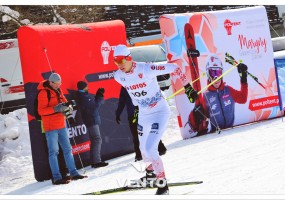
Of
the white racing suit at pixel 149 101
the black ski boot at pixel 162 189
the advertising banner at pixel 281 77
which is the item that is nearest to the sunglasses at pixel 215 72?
the advertising banner at pixel 281 77

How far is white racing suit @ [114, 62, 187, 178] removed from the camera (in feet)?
17.6

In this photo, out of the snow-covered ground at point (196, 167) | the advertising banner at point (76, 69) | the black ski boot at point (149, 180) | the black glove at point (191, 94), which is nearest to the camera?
the snow-covered ground at point (196, 167)

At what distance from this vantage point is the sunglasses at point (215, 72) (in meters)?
9.83

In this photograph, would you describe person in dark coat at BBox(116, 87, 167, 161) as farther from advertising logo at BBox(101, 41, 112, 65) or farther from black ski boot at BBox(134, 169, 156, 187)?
black ski boot at BBox(134, 169, 156, 187)

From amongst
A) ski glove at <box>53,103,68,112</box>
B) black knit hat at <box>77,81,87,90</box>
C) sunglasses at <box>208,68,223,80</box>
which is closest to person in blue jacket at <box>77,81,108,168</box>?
black knit hat at <box>77,81,87,90</box>

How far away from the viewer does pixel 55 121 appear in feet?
24.0

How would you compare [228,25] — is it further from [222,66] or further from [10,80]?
[10,80]

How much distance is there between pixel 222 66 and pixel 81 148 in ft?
10.9

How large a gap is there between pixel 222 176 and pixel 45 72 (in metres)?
3.48

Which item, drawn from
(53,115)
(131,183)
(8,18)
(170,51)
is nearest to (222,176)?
(131,183)

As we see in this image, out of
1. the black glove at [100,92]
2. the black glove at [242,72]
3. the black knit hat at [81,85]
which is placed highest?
the black knit hat at [81,85]

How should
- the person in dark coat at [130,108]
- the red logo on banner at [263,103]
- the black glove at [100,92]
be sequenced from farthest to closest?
the red logo on banner at [263,103]
the black glove at [100,92]
the person in dark coat at [130,108]

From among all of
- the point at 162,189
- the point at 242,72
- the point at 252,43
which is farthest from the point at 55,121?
the point at 252,43

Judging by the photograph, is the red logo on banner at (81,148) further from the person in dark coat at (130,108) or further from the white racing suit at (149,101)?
the white racing suit at (149,101)
